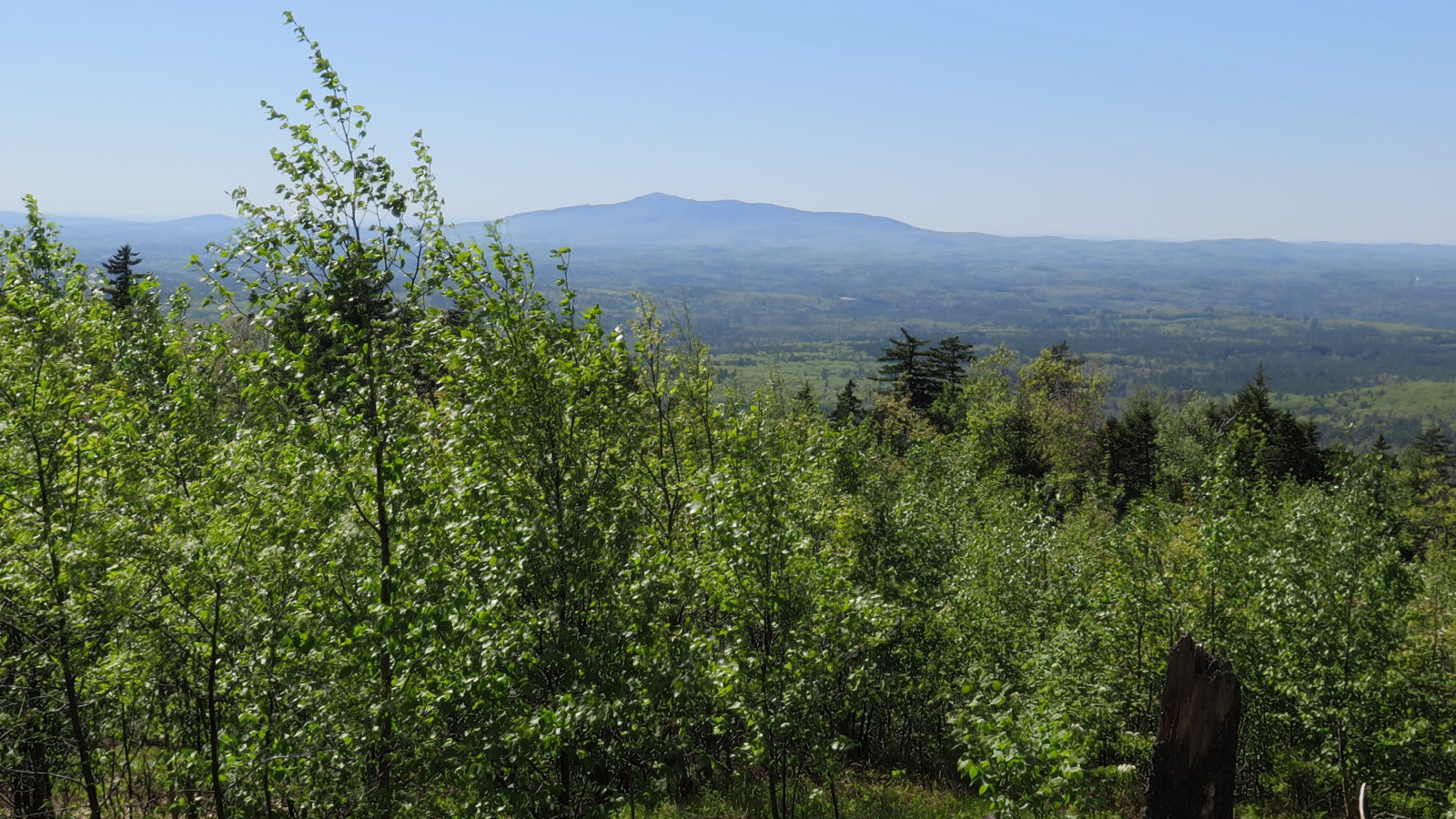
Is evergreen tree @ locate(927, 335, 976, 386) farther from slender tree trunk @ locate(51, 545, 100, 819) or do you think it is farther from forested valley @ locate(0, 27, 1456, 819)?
slender tree trunk @ locate(51, 545, 100, 819)

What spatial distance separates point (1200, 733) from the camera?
6074 millimetres

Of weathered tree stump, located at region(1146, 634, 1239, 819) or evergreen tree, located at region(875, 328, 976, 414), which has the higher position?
weathered tree stump, located at region(1146, 634, 1239, 819)

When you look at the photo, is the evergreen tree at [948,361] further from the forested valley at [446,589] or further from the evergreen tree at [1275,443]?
the forested valley at [446,589]

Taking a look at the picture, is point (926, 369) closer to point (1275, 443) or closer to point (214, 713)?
point (1275, 443)

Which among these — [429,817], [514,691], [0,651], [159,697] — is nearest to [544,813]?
[429,817]

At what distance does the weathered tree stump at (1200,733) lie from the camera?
19.8 ft

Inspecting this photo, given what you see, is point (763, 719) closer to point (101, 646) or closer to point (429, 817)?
point (429, 817)

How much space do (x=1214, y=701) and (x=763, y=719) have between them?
542 centimetres

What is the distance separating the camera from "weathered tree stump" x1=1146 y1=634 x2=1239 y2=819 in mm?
6047

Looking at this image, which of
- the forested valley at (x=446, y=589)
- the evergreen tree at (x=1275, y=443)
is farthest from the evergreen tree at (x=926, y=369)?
the forested valley at (x=446, y=589)

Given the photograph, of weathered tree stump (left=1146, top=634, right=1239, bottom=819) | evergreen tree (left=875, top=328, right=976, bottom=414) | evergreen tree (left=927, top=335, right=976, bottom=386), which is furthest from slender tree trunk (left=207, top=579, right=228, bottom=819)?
evergreen tree (left=927, top=335, right=976, bottom=386)

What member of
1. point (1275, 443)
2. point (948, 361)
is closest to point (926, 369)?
point (948, 361)

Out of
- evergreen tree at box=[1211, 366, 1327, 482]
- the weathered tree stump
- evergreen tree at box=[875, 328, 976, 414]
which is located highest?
the weathered tree stump

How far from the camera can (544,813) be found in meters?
10.5
